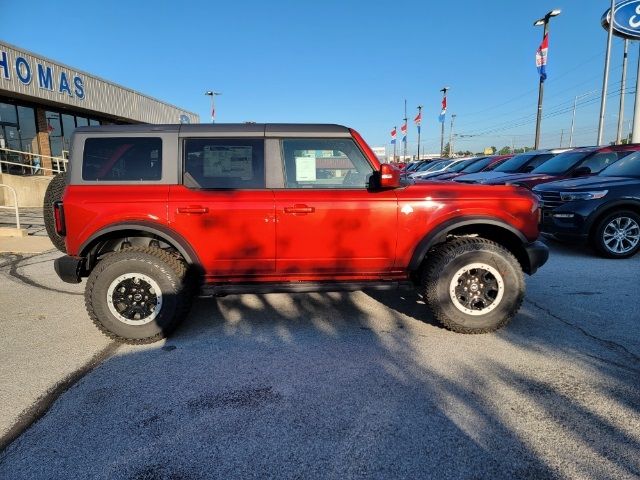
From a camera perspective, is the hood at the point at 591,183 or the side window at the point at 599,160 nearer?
the hood at the point at 591,183

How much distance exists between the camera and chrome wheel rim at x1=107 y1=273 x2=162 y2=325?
3.35m

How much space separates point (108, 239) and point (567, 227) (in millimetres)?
6516

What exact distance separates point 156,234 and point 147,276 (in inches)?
14.5

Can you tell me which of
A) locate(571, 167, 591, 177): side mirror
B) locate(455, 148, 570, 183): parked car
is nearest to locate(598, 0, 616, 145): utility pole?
locate(455, 148, 570, 183): parked car

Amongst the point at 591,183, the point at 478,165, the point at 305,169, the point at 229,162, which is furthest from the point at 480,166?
the point at 229,162

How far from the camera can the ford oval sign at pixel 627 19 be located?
49.1ft

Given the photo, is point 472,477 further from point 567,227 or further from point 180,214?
point 567,227

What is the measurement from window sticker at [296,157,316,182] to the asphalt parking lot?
1401 mm

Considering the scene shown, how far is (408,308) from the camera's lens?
418 cm

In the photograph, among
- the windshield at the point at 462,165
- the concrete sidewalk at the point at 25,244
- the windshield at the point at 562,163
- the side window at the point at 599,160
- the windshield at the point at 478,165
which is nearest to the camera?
the concrete sidewalk at the point at 25,244

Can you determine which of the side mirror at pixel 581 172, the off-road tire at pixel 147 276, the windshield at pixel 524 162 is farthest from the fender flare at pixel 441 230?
the windshield at pixel 524 162

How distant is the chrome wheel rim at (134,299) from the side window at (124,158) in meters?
0.88

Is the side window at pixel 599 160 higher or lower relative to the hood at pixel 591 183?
higher

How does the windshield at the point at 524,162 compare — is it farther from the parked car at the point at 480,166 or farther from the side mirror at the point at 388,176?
the side mirror at the point at 388,176
